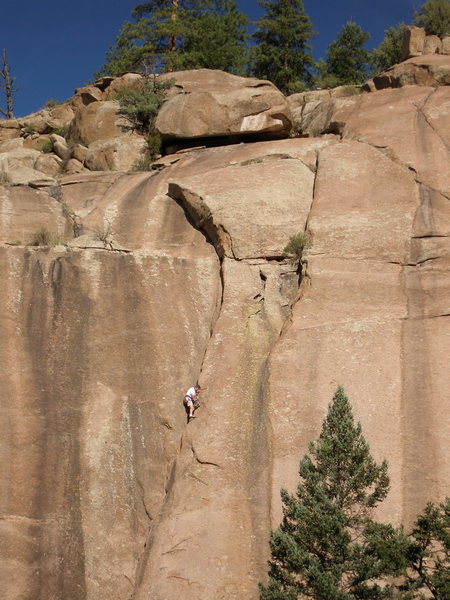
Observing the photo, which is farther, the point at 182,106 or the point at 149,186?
the point at 182,106

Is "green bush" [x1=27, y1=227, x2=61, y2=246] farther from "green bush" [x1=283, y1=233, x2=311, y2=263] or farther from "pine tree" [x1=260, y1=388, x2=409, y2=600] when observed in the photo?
"pine tree" [x1=260, y1=388, x2=409, y2=600]

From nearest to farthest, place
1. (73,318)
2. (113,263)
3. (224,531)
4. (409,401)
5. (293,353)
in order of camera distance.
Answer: (224,531) → (409,401) → (293,353) → (73,318) → (113,263)

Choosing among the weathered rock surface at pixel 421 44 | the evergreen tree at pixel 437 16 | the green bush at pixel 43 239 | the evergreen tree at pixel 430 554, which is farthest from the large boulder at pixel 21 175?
the evergreen tree at pixel 437 16

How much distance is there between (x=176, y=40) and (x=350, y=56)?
381 inches

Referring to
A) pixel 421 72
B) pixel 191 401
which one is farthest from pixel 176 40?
pixel 191 401

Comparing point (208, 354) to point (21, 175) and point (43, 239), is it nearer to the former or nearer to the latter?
point (43, 239)

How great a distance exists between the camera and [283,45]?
3409cm

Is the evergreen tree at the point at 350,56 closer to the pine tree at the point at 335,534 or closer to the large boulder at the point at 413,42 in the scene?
the large boulder at the point at 413,42

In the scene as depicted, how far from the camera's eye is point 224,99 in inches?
868

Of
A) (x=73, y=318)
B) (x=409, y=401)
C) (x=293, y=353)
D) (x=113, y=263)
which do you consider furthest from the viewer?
(x=113, y=263)

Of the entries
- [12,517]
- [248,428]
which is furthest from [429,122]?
[12,517]

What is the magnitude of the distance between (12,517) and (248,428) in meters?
4.69

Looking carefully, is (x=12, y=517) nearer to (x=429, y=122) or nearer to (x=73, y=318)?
(x=73, y=318)

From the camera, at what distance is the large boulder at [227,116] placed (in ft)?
71.5
